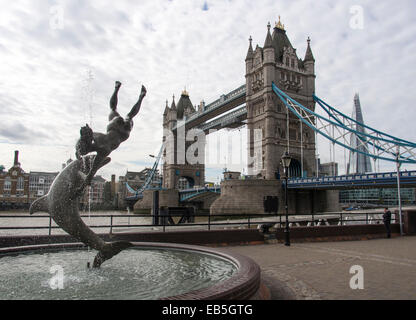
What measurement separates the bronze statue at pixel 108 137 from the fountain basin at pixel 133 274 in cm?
153

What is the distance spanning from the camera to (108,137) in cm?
581

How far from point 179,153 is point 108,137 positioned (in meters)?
80.9

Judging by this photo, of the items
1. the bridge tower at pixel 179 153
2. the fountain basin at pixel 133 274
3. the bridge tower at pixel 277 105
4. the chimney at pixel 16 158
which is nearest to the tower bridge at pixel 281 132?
the bridge tower at pixel 277 105

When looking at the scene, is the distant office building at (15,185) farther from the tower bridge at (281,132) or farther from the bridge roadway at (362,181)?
the bridge roadway at (362,181)

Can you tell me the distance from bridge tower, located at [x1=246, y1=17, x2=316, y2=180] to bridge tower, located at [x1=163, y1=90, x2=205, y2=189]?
36.5m

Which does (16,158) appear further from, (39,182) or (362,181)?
(362,181)

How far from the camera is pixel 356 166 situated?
157 meters

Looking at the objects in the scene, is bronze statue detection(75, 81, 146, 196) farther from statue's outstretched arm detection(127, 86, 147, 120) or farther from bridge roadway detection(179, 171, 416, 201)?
bridge roadway detection(179, 171, 416, 201)

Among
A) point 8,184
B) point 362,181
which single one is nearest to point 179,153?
point 8,184

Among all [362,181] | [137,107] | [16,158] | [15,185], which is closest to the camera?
[137,107]

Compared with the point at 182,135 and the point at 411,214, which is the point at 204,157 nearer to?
the point at 182,135

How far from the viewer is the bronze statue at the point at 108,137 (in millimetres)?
5531

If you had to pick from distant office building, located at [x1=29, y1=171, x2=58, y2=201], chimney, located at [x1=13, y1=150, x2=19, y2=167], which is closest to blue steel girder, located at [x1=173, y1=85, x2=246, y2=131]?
chimney, located at [x1=13, y1=150, x2=19, y2=167]
